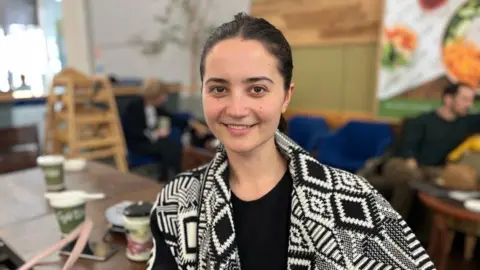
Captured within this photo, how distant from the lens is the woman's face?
32.4 inches

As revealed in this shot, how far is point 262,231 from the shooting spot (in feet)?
2.98

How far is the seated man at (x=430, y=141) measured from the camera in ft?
8.71

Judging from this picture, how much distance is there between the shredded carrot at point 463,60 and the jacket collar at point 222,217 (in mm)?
2596

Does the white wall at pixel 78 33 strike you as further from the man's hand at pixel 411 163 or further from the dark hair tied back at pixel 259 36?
the dark hair tied back at pixel 259 36

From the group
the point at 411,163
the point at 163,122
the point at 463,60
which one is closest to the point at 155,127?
the point at 163,122

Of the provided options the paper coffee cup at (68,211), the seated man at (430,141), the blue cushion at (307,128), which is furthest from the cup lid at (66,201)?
the blue cushion at (307,128)

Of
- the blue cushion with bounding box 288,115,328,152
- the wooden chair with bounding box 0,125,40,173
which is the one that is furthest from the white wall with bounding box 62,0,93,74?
the blue cushion with bounding box 288,115,328,152

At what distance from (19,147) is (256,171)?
7.72 feet

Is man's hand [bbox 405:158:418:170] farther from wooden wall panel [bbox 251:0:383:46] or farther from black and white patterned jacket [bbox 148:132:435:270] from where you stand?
black and white patterned jacket [bbox 148:132:435:270]

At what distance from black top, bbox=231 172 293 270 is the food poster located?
8.66 ft

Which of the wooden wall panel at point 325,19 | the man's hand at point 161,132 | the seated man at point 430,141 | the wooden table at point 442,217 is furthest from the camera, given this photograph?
the man's hand at point 161,132

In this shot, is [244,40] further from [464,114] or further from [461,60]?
[461,60]

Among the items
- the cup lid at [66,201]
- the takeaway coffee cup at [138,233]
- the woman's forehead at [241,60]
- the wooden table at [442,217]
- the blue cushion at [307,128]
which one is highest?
the woman's forehead at [241,60]

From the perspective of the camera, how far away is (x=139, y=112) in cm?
352
